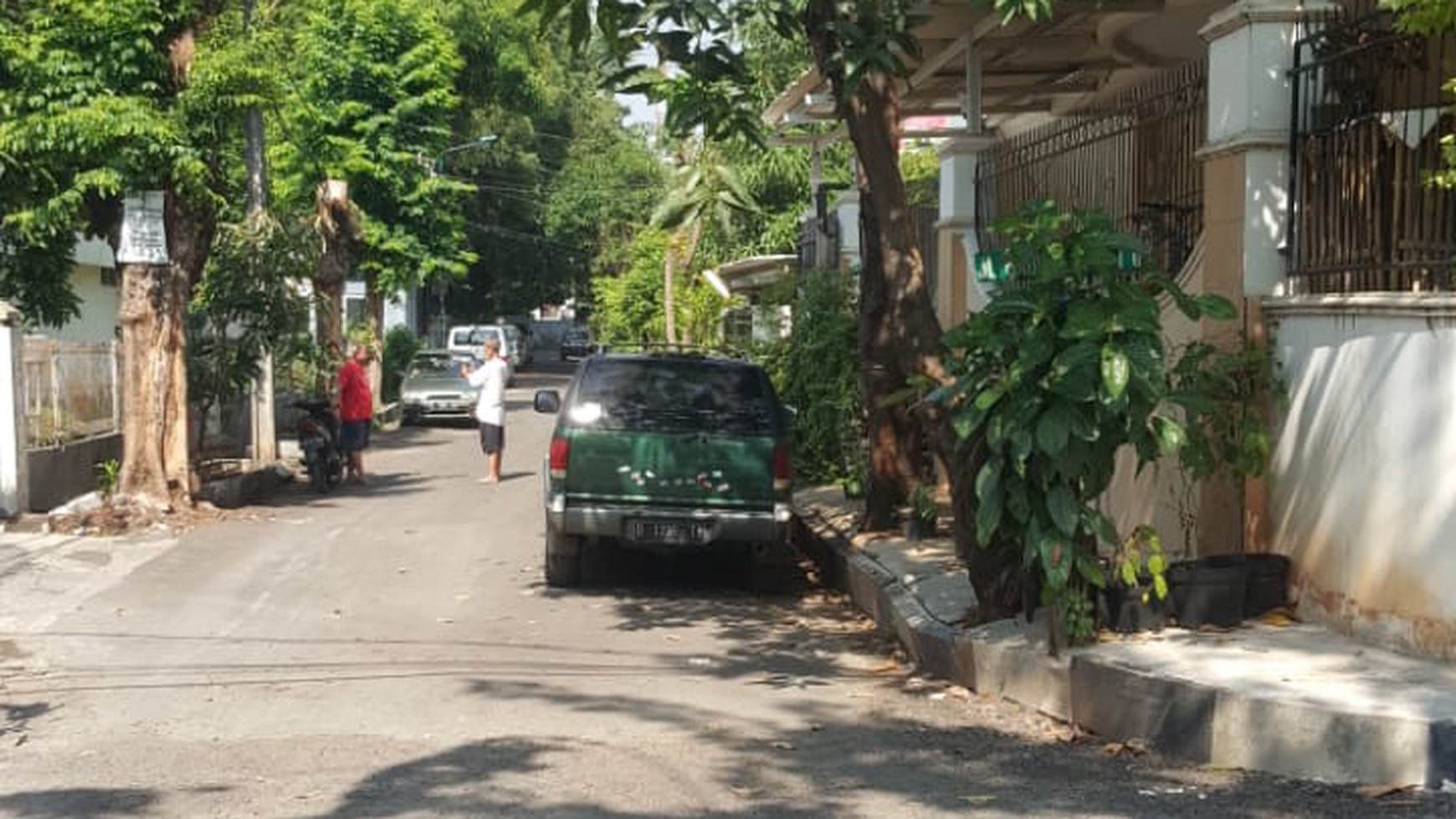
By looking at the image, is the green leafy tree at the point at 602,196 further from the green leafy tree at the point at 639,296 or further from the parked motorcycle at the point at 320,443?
the parked motorcycle at the point at 320,443

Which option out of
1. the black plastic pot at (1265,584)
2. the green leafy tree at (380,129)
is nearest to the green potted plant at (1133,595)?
the black plastic pot at (1265,584)

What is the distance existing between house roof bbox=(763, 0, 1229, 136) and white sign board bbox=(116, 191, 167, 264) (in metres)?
6.59

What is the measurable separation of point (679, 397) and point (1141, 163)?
3.70 metres

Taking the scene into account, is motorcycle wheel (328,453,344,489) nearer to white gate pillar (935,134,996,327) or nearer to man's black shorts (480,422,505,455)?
man's black shorts (480,422,505,455)

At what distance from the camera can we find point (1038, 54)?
619 inches

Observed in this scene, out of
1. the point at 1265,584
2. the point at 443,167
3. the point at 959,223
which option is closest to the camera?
the point at 1265,584

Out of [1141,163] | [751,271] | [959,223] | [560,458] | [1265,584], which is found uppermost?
[751,271]

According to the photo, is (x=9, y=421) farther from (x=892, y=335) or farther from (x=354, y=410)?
(x=892, y=335)

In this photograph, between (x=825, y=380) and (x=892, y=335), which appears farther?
(x=825, y=380)

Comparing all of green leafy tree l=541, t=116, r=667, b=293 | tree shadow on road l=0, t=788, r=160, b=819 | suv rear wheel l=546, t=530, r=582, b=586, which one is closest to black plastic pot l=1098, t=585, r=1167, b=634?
tree shadow on road l=0, t=788, r=160, b=819

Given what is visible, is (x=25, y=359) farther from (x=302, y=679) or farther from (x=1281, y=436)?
(x=1281, y=436)

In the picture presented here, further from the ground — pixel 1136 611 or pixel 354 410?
pixel 354 410

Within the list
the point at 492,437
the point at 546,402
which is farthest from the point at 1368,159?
the point at 492,437

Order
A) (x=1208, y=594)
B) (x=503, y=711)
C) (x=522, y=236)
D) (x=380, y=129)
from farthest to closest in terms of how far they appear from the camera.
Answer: (x=522, y=236), (x=380, y=129), (x=1208, y=594), (x=503, y=711)
